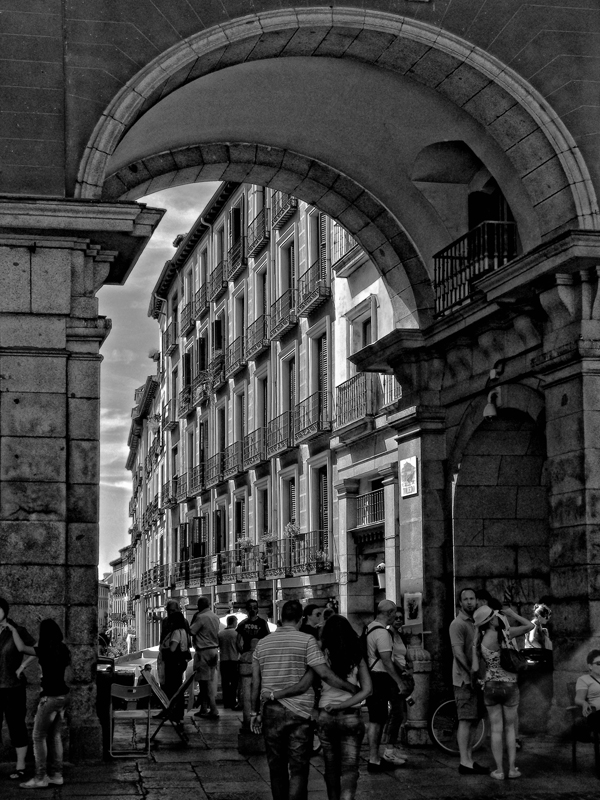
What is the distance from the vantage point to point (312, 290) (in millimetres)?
31469

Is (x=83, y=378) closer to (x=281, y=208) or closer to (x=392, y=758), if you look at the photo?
(x=392, y=758)

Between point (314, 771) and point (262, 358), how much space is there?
25835mm

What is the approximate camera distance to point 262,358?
124ft

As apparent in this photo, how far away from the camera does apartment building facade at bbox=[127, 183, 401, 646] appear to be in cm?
2792

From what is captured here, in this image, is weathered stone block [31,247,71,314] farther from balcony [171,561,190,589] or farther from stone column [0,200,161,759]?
balcony [171,561,190,589]

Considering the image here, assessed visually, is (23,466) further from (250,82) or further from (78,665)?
(250,82)

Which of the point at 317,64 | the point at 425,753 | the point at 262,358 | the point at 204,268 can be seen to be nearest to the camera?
the point at 425,753

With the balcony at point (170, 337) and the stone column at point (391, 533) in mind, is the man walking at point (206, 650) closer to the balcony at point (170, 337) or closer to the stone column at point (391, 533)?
the stone column at point (391, 533)

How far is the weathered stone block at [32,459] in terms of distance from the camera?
12.8 metres

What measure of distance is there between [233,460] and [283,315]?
6978 mm

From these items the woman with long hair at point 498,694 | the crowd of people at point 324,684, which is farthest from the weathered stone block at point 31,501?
the woman with long hair at point 498,694

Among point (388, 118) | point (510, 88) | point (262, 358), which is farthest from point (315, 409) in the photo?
point (510, 88)

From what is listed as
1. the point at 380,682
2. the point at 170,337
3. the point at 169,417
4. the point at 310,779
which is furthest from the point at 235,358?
the point at 310,779

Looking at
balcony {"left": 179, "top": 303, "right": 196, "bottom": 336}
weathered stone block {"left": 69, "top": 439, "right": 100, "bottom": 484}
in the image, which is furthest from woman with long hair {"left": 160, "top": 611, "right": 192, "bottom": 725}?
balcony {"left": 179, "top": 303, "right": 196, "bottom": 336}
